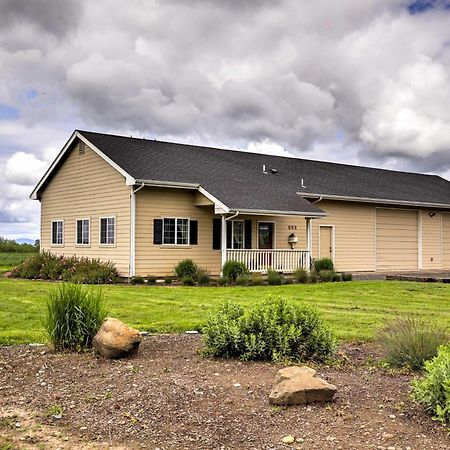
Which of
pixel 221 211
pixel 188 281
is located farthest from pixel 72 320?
pixel 221 211

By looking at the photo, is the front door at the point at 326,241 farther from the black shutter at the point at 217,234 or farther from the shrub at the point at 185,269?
the shrub at the point at 185,269

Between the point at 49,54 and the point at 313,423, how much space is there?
1377cm

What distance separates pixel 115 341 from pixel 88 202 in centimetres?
1707

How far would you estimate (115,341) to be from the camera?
668 cm

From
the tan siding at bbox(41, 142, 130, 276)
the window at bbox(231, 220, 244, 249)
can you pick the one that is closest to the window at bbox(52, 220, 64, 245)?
the tan siding at bbox(41, 142, 130, 276)

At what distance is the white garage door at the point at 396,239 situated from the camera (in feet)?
90.9

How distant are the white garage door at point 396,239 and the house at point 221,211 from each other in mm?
48

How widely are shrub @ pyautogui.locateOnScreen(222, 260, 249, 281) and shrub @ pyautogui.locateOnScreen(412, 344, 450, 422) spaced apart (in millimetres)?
15116

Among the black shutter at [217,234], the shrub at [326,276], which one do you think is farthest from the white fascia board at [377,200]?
the shrub at [326,276]

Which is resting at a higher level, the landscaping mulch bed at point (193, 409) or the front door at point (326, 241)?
the front door at point (326, 241)

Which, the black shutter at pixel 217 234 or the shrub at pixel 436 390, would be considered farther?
the black shutter at pixel 217 234

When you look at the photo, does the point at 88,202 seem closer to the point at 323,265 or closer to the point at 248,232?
the point at 248,232

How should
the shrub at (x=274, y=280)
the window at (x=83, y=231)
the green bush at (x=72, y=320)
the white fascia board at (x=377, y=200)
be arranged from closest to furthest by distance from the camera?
the green bush at (x=72, y=320), the shrub at (x=274, y=280), the window at (x=83, y=231), the white fascia board at (x=377, y=200)

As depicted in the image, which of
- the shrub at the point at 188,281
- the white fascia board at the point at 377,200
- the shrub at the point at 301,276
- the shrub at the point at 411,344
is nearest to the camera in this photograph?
the shrub at the point at 411,344
